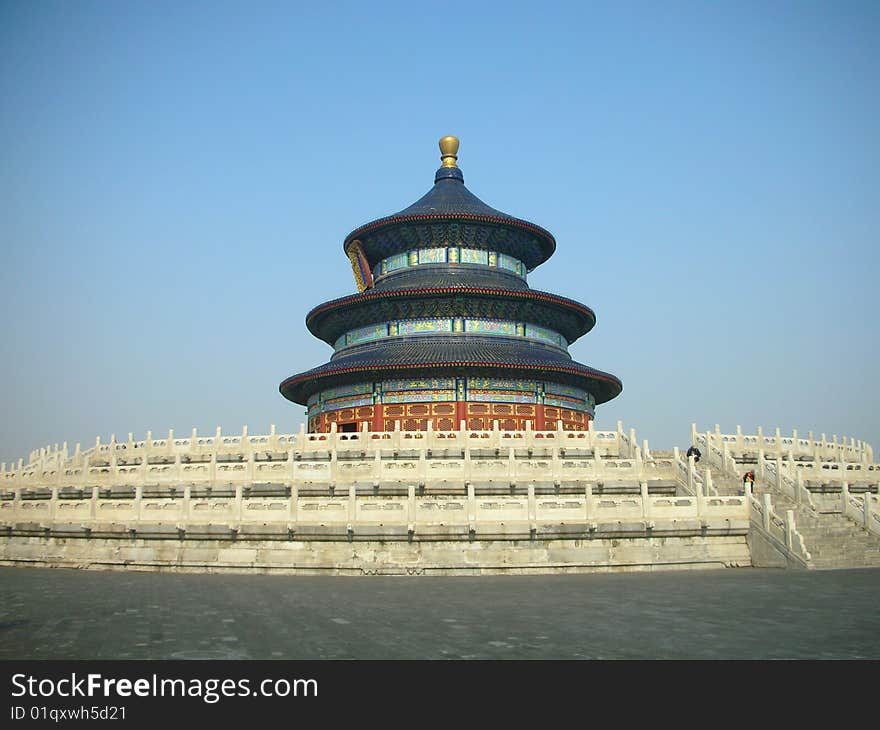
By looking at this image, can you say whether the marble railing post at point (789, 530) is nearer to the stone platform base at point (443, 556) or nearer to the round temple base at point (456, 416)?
the stone platform base at point (443, 556)

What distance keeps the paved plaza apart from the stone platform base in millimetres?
840

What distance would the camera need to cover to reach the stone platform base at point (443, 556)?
1822cm

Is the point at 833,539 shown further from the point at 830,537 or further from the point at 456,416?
the point at 456,416

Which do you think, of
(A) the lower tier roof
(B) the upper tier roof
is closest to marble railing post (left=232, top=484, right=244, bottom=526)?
(A) the lower tier roof

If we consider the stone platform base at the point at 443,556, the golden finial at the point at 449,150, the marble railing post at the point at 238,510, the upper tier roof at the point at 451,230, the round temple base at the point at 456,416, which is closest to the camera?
the stone platform base at the point at 443,556

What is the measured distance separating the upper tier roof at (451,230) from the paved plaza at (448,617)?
30.6 meters

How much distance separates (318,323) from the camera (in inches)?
1849

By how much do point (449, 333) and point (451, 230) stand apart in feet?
23.4

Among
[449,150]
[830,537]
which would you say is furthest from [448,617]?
[449,150]

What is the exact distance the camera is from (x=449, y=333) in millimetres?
42250

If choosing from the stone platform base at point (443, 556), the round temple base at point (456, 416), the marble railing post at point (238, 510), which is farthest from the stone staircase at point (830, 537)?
the round temple base at point (456, 416)
